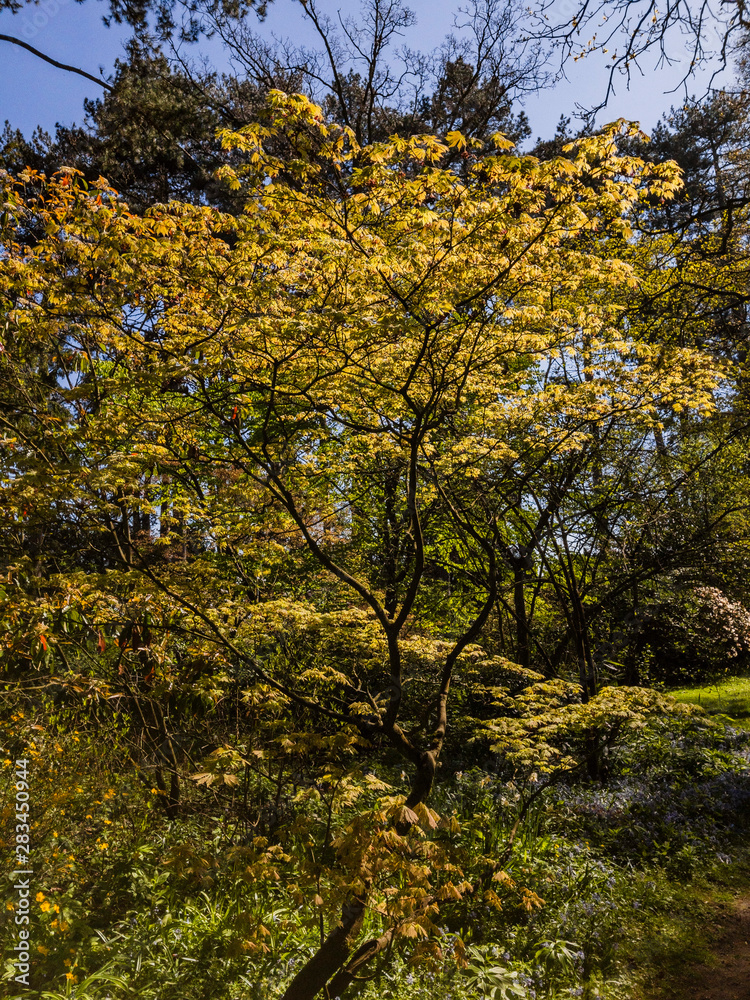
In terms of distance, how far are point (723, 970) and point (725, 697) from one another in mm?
6353

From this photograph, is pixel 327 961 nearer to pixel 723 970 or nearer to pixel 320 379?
pixel 723 970

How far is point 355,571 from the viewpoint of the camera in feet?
22.9

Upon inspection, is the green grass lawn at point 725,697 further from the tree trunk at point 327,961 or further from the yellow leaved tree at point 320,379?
the tree trunk at point 327,961

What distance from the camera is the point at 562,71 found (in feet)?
12.6

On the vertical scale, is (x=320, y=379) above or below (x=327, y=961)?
above

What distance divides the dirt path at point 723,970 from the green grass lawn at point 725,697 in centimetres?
424

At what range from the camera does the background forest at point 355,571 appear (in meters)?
3.55

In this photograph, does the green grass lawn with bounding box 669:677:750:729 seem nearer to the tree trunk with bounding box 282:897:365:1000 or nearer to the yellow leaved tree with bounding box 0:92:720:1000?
the yellow leaved tree with bounding box 0:92:720:1000

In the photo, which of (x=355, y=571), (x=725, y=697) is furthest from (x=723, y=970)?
(x=725, y=697)

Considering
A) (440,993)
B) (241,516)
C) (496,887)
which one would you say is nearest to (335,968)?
(440,993)

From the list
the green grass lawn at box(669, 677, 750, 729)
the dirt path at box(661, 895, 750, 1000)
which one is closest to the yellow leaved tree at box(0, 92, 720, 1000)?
the dirt path at box(661, 895, 750, 1000)

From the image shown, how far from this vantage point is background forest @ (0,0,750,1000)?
3.55 meters

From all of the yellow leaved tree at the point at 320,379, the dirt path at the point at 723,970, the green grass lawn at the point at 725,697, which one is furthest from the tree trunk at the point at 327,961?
the green grass lawn at the point at 725,697

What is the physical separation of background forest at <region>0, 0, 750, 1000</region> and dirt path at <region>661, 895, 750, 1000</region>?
0.70 ft
